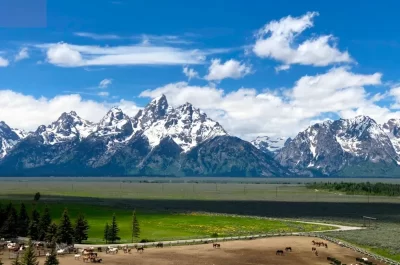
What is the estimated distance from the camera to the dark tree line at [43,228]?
3381 inches

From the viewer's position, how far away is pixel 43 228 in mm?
91750

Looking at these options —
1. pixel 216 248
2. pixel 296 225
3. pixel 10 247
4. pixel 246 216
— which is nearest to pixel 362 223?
pixel 296 225

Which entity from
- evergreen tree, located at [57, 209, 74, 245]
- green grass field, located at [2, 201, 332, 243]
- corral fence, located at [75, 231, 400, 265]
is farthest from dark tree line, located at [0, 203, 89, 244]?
green grass field, located at [2, 201, 332, 243]

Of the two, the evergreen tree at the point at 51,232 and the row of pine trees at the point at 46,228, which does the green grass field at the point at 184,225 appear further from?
the evergreen tree at the point at 51,232

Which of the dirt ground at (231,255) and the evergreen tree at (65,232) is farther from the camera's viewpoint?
the evergreen tree at (65,232)

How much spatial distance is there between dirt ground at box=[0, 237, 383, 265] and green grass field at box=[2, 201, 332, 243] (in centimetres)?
1420

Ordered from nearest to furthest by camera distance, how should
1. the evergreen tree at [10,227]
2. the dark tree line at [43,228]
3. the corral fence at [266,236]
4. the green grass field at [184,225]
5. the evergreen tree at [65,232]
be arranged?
the corral fence at [266,236] < the evergreen tree at [65,232] < the dark tree line at [43,228] < the evergreen tree at [10,227] < the green grass field at [184,225]

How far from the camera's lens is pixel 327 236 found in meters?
103

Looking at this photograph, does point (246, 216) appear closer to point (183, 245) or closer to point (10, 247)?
point (183, 245)

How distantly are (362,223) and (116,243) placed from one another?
6696 cm

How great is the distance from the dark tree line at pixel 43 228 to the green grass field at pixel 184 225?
4.59m

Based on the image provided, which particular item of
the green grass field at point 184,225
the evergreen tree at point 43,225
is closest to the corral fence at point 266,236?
the green grass field at point 184,225

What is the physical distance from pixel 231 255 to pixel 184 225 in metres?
41.8

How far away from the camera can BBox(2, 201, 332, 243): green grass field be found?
106 m
